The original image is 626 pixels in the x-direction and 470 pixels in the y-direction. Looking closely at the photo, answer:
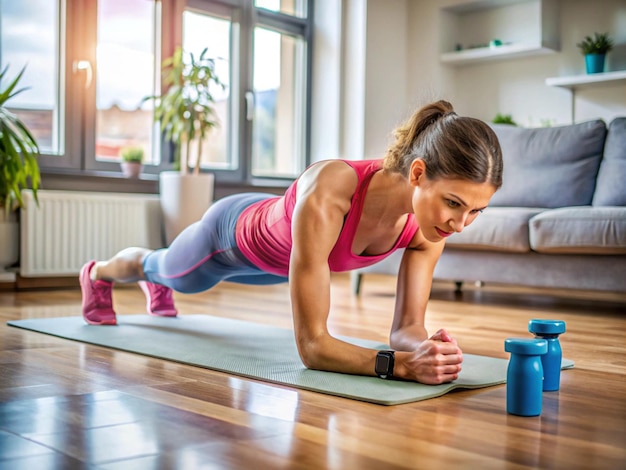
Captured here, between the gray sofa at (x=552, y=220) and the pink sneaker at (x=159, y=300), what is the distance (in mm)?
1418

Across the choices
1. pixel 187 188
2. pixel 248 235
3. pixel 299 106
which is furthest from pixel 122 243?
pixel 248 235

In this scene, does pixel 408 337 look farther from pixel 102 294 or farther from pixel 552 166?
pixel 552 166

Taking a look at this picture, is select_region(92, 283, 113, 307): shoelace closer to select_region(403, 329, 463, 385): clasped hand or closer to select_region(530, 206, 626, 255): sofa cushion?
select_region(403, 329, 463, 385): clasped hand

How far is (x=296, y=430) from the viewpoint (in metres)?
1.28

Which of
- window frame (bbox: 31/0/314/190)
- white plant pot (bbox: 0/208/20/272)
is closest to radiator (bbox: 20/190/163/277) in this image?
white plant pot (bbox: 0/208/20/272)

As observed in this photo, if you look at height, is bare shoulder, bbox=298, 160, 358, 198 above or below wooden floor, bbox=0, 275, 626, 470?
above

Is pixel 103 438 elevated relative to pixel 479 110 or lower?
lower

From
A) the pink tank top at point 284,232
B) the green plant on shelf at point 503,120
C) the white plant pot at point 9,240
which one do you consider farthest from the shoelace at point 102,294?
the green plant on shelf at point 503,120

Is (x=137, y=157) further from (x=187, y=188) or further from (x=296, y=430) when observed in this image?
(x=296, y=430)

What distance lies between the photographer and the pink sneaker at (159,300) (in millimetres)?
2804

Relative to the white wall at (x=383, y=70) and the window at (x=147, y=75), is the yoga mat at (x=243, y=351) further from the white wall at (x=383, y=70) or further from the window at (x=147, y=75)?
the white wall at (x=383, y=70)

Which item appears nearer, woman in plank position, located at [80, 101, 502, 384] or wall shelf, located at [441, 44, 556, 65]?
woman in plank position, located at [80, 101, 502, 384]

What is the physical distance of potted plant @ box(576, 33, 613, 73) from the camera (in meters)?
5.11

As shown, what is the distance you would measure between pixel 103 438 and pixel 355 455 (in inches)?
15.9
